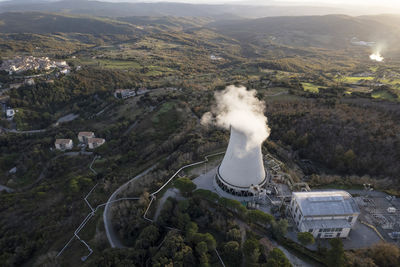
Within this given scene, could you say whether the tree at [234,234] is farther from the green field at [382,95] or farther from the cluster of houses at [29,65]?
the cluster of houses at [29,65]

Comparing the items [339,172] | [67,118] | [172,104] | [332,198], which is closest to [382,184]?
[339,172]

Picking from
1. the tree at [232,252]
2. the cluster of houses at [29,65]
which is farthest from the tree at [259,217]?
the cluster of houses at [29,65]

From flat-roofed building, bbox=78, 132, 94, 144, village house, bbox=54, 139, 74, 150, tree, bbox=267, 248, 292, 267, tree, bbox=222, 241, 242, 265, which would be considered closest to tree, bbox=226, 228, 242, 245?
tree, bbox=222, 241, 242, 265

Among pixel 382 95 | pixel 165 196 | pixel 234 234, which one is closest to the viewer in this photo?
pixel 234 234

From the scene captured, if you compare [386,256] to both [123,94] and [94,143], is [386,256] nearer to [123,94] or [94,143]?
[94,143]

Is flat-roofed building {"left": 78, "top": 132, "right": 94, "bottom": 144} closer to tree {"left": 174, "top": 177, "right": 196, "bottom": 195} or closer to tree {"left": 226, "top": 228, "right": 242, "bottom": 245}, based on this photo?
tree {"left": 174, "top": 177, "right": 196, "bottom": 195}

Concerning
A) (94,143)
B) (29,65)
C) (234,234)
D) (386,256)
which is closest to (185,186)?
(234,234)
